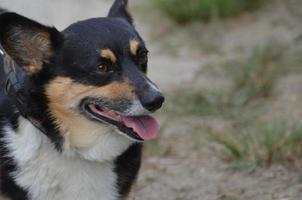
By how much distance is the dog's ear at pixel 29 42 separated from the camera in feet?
12.2

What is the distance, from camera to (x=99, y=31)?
12.5ft

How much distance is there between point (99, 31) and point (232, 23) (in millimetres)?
4040

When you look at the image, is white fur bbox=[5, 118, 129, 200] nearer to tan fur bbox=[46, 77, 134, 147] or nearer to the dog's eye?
tan fur bbox=[46, 77, 134, 147]

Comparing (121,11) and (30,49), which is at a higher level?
(30,49)

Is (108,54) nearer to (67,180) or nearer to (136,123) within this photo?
(136,123)

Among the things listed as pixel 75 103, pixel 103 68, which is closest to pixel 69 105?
pixel 75 103

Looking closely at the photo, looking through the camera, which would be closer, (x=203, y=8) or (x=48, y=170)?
(x=48, y=170)

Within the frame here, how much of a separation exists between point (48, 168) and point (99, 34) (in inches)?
25.9

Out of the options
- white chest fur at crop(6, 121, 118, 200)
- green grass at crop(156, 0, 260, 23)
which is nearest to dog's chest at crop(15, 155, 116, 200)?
white chest fur at crop(6, 121, 118, 200)

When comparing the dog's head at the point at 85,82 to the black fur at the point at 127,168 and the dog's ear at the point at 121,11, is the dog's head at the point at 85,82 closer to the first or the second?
the black fur at the point at 127,168

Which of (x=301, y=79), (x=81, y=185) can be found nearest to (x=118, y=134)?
(x=81, y=185)

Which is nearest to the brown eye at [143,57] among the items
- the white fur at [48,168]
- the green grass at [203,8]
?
the white fur at [48,168]

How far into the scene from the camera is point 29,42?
12.5ft

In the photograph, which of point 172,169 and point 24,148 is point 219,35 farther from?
point 24,148
